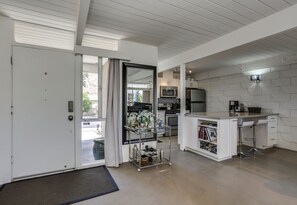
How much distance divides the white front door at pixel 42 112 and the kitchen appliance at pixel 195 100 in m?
4.18

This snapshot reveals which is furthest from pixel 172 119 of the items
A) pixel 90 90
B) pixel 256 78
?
pixel 90 90

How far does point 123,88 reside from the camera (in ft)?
11.2

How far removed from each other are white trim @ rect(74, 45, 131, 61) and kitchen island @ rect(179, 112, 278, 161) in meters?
2.16

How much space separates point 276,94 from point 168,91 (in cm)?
324

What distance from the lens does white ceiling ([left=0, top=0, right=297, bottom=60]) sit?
2.17 metres

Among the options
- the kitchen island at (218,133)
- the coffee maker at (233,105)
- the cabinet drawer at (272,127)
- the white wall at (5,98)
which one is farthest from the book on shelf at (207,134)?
the white wall at (5,98)

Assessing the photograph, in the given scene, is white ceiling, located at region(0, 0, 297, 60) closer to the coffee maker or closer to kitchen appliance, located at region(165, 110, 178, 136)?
the coffee maker

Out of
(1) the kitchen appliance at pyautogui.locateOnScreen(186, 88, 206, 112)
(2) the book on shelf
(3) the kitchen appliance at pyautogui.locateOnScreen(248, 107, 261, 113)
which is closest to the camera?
(2) the book on shelf

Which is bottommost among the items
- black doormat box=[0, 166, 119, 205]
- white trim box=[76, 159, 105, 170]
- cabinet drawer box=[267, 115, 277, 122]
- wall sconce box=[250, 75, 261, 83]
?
black doormat box=[0, 166, 119, 205]

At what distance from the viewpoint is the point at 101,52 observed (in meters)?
3.07

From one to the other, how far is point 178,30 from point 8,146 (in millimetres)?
3325

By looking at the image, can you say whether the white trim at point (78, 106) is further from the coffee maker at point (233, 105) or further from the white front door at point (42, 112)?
the coffee maker at point (233, 105)

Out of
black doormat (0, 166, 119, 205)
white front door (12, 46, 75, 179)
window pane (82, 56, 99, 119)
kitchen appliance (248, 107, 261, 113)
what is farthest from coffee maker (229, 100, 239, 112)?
white front door (12, 46, 75, 179)

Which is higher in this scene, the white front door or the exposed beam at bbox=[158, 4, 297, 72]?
the exposed beam at bbox=[158, 4, 297, 72]
